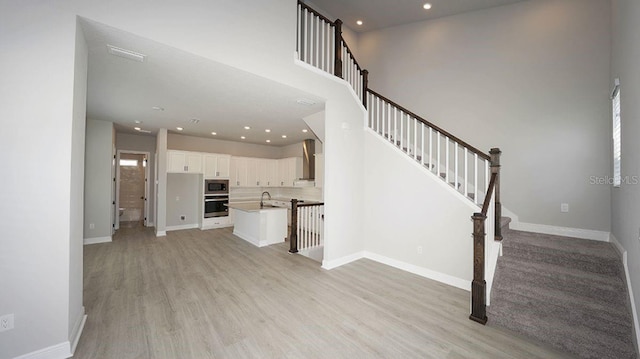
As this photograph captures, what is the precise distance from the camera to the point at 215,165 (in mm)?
7320

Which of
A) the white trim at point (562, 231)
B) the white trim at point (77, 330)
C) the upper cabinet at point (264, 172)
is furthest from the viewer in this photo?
the upper cabinet at point (264, 172)

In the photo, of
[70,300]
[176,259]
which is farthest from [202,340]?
[176,259]

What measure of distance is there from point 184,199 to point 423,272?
23.2ft

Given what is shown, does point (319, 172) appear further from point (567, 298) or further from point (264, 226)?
point (567, 298)

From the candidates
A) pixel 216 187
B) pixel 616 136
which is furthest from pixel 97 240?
pixel 616 136

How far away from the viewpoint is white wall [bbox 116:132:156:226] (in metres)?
6.78

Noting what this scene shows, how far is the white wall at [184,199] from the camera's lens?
279 inches

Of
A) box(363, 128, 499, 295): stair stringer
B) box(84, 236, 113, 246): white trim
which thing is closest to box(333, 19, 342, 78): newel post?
box(363, 128, 499, 295): stair stringer

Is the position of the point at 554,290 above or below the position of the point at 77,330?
above

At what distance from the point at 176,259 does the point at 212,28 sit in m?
3.95

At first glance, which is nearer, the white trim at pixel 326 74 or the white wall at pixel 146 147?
the white trim at pixel 326 74

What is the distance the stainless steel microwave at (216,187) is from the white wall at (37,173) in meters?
5.40

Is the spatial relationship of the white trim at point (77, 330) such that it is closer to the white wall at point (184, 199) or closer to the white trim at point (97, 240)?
the white trim at point (97, 240)

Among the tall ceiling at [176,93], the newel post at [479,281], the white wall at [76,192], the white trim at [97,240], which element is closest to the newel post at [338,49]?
→ the tall ceiling at [176,93]
